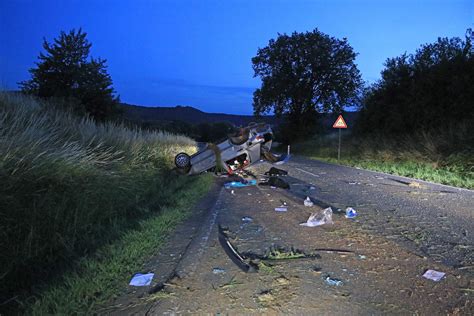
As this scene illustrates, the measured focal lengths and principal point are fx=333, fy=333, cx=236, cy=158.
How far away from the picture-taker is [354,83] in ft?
138

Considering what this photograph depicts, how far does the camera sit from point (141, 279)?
3.44 m

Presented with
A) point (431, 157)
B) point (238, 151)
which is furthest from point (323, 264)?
point (431, 157)

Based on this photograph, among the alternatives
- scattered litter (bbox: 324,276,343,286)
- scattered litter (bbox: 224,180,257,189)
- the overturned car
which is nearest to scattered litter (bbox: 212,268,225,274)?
scattered litter (bbox: 324,276,343,286)

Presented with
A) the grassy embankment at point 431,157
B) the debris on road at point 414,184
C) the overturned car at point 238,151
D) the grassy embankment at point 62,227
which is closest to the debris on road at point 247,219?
the grassy embankment at point 62,227

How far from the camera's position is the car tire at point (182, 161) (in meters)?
12.5

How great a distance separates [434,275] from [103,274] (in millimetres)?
3423

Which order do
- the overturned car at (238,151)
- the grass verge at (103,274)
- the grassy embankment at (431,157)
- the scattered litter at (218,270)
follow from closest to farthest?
the grass verge at (103,274), the scattered litter at (218,270), the grassy embankment at (431,157), the overturned car at (238,151)

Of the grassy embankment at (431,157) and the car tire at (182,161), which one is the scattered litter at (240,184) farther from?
the grassy embankment at (431,157)

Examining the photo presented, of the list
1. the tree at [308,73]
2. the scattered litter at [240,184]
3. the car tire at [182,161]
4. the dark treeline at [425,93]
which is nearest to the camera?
the scattered litter at [240,184]

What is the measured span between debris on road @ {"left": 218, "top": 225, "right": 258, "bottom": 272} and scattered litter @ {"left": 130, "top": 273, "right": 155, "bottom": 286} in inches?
37.5

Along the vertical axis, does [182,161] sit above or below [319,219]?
above

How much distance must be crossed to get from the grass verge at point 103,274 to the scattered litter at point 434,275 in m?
3.06

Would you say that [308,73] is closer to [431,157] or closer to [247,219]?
[431,157]

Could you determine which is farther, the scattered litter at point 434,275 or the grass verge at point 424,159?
the grass verge at point 424,159
